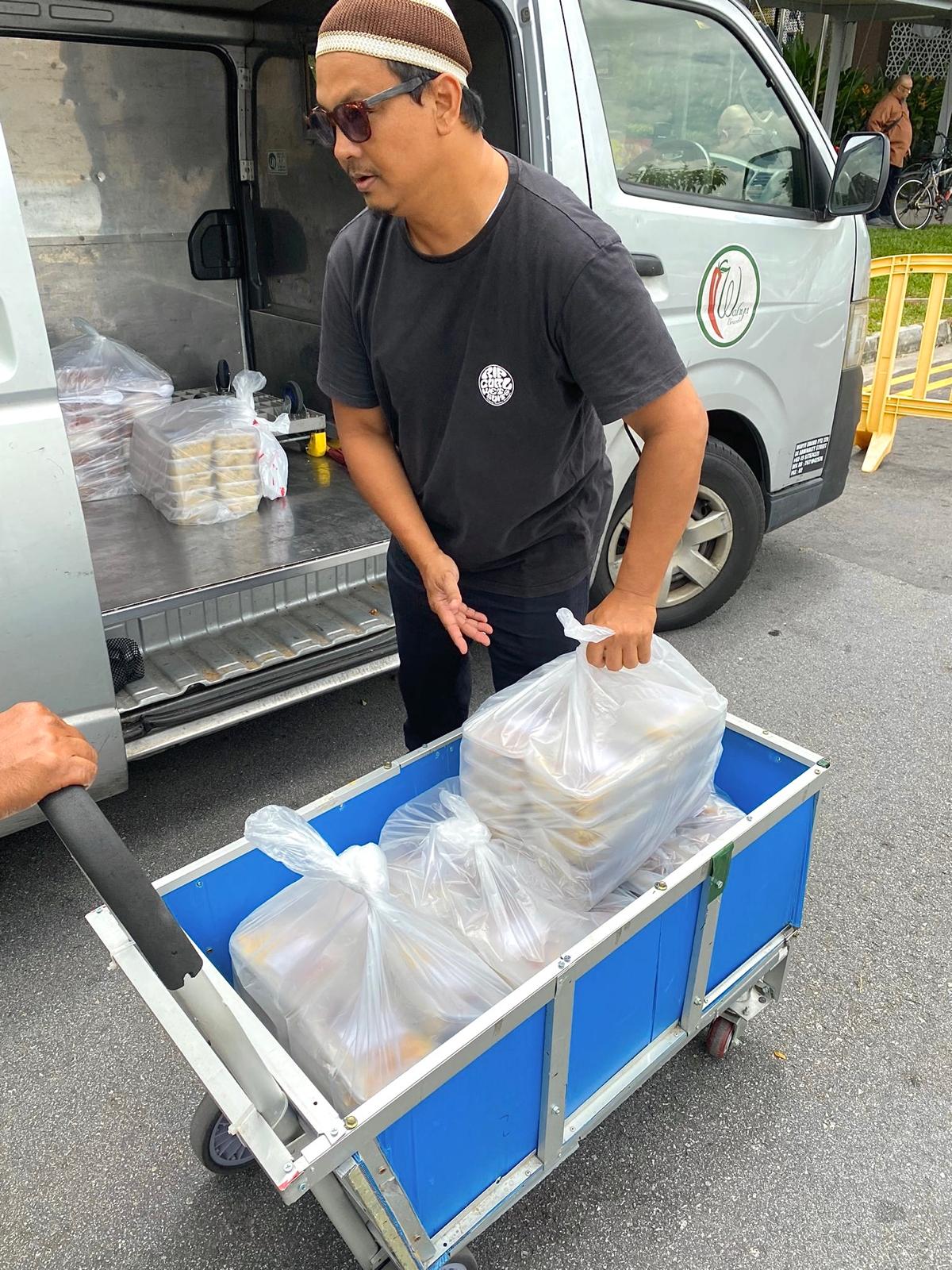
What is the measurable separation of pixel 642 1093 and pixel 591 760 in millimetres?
794

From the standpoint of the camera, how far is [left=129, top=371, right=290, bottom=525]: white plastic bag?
321 cm

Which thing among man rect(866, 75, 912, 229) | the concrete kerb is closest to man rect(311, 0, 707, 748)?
the concrete kerb

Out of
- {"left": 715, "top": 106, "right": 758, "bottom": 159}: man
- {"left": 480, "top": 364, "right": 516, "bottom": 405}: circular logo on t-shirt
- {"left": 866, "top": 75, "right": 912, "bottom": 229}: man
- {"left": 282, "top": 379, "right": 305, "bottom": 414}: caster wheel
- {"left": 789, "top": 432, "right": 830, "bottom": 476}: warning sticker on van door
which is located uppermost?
{"left": 866, "top": 75, "right": 912, "bottom": 229}: man

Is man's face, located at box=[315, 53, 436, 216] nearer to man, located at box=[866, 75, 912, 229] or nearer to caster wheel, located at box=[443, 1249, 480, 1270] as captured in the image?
caster wheel, located at box=[443, 1249, 480, 1270]

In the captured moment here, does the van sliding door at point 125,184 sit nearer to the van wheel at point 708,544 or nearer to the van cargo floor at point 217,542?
Answer: the van cargo floor at point 217,542

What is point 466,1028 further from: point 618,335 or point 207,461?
point 207,461

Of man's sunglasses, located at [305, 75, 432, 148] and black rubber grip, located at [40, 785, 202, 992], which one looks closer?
black rubber grip, located at [40, 785, 202, 992]

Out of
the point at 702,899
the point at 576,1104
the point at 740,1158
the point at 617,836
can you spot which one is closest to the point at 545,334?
the point at 617,836

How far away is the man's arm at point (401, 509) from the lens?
1882 millimetres

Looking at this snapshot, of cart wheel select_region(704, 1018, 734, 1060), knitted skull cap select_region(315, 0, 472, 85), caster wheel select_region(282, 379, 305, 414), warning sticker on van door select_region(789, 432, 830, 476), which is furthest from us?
caster wheel select_region(282, 379, 305, 414)

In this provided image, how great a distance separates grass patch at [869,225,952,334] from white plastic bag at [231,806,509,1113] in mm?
6438

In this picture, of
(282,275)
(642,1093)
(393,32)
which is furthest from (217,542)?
(642,1093)

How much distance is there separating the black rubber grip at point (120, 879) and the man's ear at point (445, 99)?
1.12 metres

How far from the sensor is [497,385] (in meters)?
1.68
